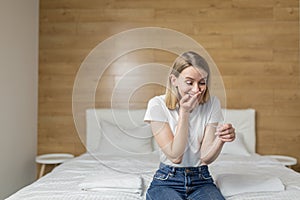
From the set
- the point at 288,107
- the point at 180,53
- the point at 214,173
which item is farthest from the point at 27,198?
the point at 288,107

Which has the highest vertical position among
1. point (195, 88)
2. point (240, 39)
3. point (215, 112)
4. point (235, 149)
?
point (240, 39)

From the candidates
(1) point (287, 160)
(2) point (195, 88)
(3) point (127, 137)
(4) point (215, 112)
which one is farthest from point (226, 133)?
(1) point (287, 160)

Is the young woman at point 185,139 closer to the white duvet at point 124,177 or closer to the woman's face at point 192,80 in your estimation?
the woman's face at point 192,80

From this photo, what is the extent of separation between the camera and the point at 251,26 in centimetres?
346

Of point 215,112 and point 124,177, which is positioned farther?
point 124,177

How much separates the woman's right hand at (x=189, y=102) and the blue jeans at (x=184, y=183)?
0.32m

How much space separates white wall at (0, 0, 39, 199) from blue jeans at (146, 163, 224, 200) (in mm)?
1606

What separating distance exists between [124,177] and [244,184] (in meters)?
0.63

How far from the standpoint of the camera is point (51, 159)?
3.29m

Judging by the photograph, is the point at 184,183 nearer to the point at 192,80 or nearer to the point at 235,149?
the point at 192,80

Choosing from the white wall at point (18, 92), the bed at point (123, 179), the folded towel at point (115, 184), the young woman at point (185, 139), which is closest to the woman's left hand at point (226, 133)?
the young woman at point (185, 139)

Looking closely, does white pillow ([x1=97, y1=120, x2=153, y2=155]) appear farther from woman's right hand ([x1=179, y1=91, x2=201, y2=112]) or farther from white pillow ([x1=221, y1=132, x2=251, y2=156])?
white pillow ([x1=221, y1=132, x2=251, y2=156])

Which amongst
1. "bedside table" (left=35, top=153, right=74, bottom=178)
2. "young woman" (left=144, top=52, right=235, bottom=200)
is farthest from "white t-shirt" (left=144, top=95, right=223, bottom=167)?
"bedside table" (left=35, top=153, right=74, bottom=178)

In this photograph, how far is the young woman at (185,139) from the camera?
1.62 meters
